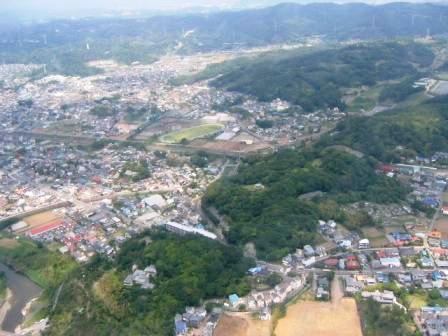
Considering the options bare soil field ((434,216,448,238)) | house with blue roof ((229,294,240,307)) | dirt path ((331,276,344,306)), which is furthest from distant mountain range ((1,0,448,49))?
house with blue roof ((229,294,240,307))

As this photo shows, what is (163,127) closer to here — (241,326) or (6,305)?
(6,305)

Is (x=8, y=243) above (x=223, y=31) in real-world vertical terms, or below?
above

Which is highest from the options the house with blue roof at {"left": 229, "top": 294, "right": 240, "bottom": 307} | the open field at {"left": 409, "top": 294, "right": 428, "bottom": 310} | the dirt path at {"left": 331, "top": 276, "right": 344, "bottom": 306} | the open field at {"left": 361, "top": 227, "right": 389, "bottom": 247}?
the house with blue roof at {"left": 229, "top": 294, "right": 240, "bottom": 307}

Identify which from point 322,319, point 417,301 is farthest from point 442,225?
point 322,319

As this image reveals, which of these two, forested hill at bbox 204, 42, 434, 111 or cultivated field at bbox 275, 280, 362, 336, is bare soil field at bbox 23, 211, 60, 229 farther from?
forested hill at bbox 204, 42, 434, 111

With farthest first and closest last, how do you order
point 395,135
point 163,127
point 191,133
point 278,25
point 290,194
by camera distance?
point 278,25 → point 163,127 → point 191,133 → point 395,135 → point 290,194

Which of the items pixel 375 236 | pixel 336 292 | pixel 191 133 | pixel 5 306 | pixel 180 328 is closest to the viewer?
pixel 180 328

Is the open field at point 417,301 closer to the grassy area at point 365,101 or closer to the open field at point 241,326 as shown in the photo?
the open field at point 241,326

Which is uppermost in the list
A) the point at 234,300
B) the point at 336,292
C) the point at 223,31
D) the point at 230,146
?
the point at 234,300

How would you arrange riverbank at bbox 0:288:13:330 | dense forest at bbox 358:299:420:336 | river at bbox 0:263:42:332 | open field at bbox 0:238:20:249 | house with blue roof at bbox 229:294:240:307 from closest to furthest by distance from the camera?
dense forest at bbox 358:299:420:336, house with blue roof at bbox 229:294:240:307, river at bbox 0:263:42:332, riverbank at bbox 0:288:13:330, open field at bbox 0:238:20:249
